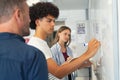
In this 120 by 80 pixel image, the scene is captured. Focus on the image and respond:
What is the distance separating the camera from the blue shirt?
93cm

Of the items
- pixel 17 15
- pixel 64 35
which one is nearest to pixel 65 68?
pixel 17 15

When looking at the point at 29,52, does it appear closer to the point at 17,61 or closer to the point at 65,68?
the point at 17,61

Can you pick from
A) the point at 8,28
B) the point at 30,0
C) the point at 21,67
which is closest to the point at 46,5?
the point at 8,28

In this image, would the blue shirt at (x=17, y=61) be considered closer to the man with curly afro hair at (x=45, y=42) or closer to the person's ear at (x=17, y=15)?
the person's ear at (x=17, y=15)

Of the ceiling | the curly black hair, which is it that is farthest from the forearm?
the ceiling

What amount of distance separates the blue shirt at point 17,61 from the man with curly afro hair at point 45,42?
23.4 inches

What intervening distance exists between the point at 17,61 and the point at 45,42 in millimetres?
702

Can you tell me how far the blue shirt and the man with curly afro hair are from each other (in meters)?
0.59

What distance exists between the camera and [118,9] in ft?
4.47

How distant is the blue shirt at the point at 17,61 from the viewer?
93 cm

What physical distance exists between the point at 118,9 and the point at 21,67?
0.69 meters

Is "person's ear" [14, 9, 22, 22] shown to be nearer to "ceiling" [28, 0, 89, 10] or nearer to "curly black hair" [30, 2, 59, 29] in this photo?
"curly black hair" [30, 2, 59, 29]

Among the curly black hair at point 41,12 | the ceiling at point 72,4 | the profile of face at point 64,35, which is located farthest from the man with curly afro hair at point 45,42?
the ceiling at point 72,4

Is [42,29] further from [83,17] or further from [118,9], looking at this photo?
[83,17]
